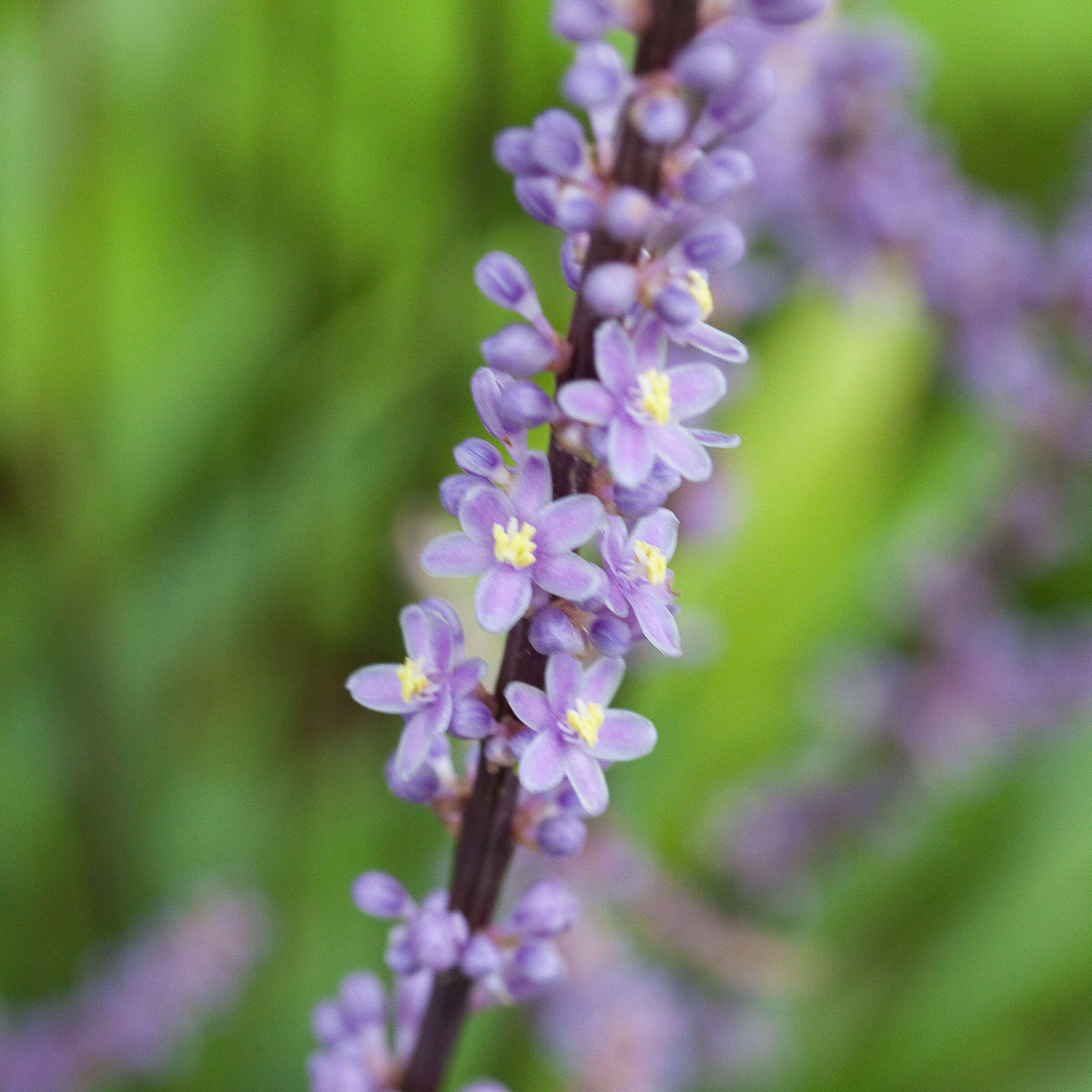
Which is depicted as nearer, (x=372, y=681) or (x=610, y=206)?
(x=610, y=206)

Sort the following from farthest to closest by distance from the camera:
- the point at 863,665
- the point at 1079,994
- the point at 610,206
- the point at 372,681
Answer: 1. the point at 863,665
2. the point at 1079,994
3. the point at 372,681
4. the point at 610,206

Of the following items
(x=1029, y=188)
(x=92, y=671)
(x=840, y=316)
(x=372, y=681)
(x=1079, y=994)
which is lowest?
(x=372, y=681)

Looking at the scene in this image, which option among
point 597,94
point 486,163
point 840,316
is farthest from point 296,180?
point 597,94

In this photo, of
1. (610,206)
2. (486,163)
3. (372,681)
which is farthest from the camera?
(486,163)

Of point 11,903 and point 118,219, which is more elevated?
point 118,219

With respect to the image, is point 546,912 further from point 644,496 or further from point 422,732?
point 644,496

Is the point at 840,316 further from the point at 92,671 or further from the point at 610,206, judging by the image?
the point at 610,206

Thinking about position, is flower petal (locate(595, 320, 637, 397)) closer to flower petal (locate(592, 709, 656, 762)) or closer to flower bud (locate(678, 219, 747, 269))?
flower bud (locate(678, 219, 747, 269))
